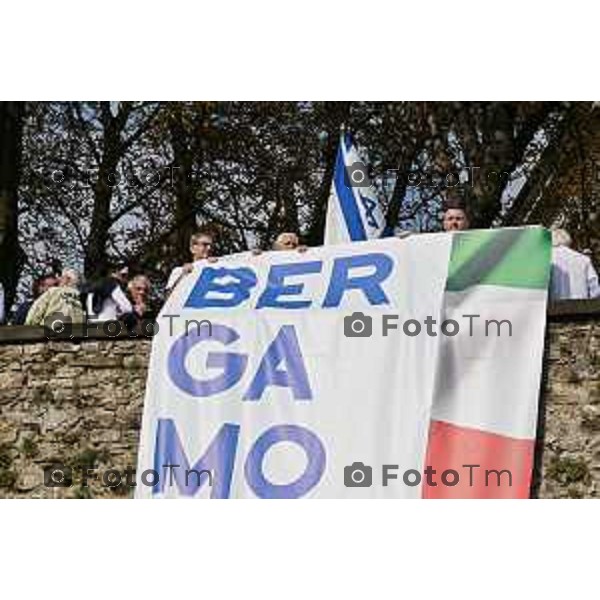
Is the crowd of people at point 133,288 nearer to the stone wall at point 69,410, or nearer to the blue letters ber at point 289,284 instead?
the blue letters ber at point 289,284

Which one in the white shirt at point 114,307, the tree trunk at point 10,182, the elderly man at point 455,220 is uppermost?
the tree trunk at point 10,182

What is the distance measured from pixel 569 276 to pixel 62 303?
4341 mm

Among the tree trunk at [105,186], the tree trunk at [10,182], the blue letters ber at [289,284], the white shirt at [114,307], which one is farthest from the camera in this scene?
the tree trunk at [105,186]

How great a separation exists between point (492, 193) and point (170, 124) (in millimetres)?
5325

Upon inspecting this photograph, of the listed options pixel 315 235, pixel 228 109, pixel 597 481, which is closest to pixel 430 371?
pixel 597 481

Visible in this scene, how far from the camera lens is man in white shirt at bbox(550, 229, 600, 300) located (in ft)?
33.1

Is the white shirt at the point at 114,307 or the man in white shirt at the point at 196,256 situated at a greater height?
the man in white shirt at the point at 196,256

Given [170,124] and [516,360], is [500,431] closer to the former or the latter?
[516,360]

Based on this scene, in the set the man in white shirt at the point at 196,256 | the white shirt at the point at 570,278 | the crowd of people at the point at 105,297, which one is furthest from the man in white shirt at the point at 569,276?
the man in white shirt at the point at 196,256

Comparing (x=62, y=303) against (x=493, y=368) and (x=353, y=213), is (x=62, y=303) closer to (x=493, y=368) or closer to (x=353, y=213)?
→ (x=353, y=213)

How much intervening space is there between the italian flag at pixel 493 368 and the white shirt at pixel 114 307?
2.97 metres

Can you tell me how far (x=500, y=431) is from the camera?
388 inches

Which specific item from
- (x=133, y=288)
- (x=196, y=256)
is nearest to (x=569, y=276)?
(x=196, y=256)

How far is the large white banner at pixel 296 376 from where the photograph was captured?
10.1 metres
